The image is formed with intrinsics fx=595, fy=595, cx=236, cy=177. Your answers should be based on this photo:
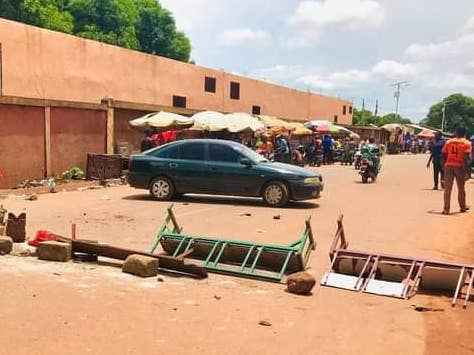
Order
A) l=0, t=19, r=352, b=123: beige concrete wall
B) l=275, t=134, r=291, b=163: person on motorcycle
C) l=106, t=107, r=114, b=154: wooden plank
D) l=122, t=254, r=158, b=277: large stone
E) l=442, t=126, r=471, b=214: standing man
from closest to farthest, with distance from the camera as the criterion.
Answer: l=122, t=254, r=158, b=277: large stone, l=442, t=126, r=471, b=214: standing man, l=106, t=107, r=114, b=154: wooden plank, l=0, t=19, r=352, b=123: beige concrete wall, l=275, t=134, r=291, b=163: person on motorcycle

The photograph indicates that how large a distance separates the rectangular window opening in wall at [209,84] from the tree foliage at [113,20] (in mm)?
7650

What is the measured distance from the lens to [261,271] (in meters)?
6.94

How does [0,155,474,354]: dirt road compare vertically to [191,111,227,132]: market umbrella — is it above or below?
below

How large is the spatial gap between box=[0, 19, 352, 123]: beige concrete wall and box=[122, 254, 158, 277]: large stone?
18.0 m

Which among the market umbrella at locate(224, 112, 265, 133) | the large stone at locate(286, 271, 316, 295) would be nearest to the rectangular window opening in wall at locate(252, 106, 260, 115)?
the market umbrella at locate(224, 112, 265, 133)

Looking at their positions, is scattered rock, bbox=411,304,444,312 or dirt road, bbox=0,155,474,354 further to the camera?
scattered rock, bbox=411,304,444,312

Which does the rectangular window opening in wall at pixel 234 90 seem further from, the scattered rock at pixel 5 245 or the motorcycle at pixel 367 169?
the scattered rock at pixel 5 245

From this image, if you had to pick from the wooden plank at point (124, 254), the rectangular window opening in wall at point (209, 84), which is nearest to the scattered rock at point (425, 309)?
the wooden plank at point (124, 254)

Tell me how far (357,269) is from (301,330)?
1985mm

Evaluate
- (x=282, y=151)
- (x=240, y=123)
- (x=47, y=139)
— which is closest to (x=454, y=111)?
(x=282, y=151)

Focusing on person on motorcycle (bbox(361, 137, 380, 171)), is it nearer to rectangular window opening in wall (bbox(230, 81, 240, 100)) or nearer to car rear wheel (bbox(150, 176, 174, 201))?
car rear wheel (bbox(150, 176, 174, 201))

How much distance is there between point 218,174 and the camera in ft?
44.5

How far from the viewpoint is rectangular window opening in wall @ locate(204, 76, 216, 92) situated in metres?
37.9

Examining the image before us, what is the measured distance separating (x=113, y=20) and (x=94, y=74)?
1587cm
